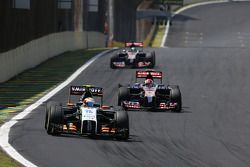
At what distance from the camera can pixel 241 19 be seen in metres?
89.2

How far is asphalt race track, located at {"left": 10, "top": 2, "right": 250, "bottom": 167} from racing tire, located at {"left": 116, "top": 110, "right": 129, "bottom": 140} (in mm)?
215

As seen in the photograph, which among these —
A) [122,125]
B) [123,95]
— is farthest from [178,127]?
[123,95]

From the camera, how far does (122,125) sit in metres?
19.4

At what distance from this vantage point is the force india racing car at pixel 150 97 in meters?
25.8

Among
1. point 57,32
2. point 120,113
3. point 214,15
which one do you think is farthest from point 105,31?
point 120,113

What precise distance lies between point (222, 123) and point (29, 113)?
536 centimetres

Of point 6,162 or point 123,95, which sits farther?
point 123,95

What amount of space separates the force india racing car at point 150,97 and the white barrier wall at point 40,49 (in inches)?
353

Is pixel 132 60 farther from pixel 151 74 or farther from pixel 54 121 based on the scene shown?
pixel 54 121

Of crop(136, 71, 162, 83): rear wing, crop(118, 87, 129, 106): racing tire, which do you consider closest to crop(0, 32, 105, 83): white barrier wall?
crop(136, 71, 162, 83): rear wing

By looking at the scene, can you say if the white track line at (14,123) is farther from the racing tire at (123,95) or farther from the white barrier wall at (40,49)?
the racing tire at (123,95)

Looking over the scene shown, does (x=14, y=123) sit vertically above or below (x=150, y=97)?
below

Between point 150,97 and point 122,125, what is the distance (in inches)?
264

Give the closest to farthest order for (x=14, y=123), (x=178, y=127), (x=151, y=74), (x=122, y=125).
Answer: (x=122, y=125) < (x=14, y=123) < (x=178, y=127) < (x=151, y=74)
